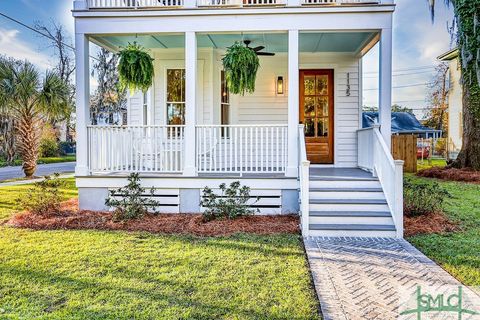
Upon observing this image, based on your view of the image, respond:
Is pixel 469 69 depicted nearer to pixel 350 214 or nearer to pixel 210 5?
pixel 350 214

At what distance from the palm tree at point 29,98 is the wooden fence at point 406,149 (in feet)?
42.1

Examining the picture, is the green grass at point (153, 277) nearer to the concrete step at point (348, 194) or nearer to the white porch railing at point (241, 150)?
the concrete step at point (348, 194)

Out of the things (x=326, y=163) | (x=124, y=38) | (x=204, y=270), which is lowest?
Result: (x=204, y=270)

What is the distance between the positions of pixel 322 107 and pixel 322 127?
20.7 inches

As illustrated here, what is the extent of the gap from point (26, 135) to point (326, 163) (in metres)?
11.0

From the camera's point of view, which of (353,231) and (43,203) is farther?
(43,203)

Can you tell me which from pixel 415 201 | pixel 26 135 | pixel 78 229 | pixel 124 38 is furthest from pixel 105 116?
pixel 415 201

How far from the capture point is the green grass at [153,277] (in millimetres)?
3123

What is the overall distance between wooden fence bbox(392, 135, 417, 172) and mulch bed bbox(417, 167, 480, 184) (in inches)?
52.1

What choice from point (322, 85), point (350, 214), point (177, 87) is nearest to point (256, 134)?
point (350, 214)

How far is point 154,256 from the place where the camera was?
4629 mm

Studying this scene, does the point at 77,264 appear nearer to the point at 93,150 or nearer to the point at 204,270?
the point at 204,270

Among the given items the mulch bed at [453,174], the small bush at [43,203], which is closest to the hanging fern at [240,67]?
the small bush at [43,203]

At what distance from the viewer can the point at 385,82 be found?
6824 millimetres
